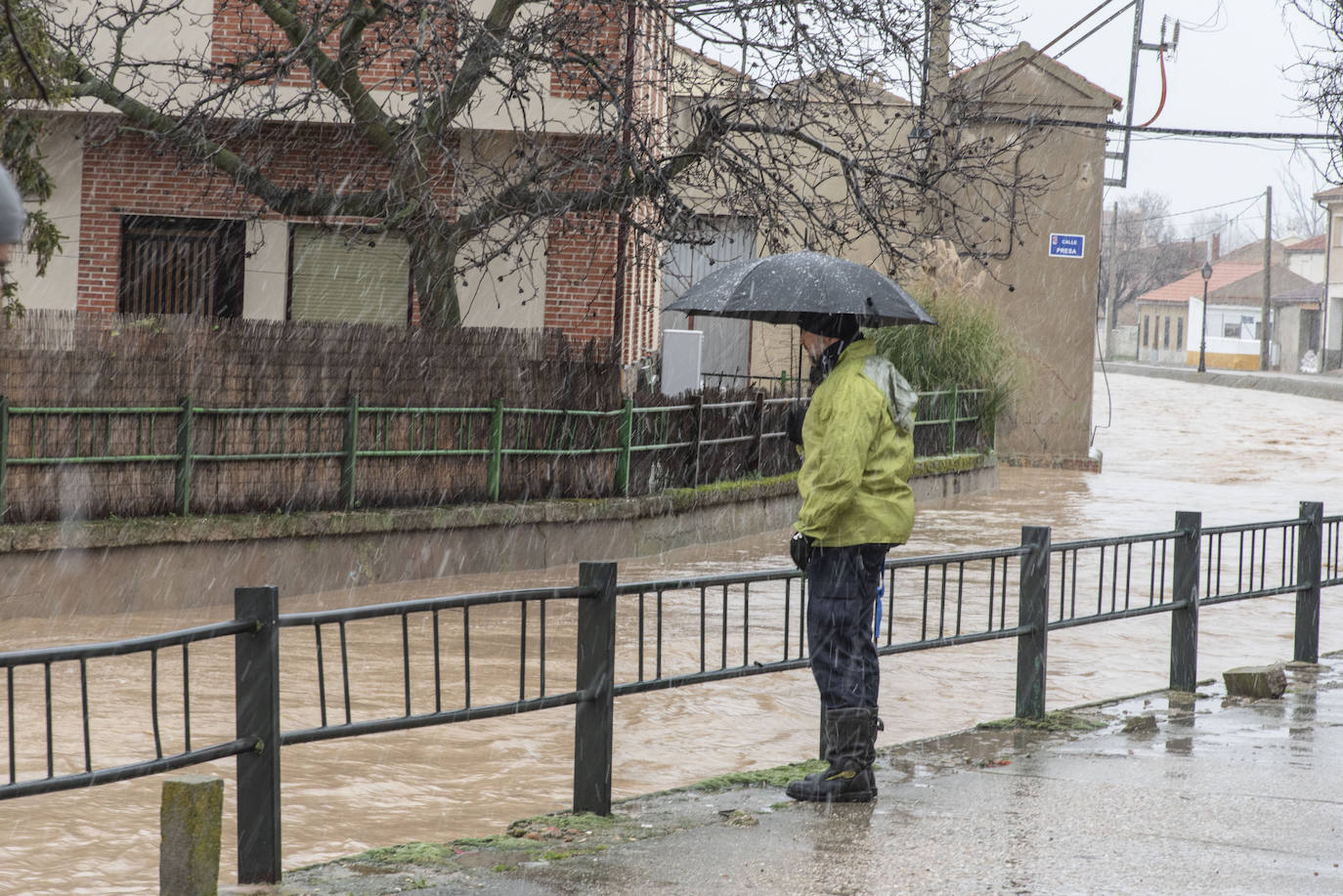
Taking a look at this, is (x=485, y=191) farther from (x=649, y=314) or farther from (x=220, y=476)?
(x=649, y=314)

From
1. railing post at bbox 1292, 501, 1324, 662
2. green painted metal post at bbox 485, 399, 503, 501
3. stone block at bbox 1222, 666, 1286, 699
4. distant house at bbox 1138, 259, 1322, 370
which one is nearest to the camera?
stone block at bbox 1222, 666, 1286, 699

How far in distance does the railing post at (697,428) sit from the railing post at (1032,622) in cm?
858

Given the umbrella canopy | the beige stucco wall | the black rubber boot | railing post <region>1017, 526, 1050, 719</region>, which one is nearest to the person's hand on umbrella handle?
the black rubber boot

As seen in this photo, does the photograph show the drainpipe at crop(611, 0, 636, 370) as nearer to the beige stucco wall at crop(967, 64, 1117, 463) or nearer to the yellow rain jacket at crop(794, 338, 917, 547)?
the yellow rain jacket at crop(794, 338, 917, 547)

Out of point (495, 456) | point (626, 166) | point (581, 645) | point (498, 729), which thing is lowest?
point (498, 729)

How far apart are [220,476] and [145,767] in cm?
799

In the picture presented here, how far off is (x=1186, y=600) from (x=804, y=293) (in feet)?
12.1

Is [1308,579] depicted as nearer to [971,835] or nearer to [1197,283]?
[971,835]

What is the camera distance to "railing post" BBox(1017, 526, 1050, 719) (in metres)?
7.50

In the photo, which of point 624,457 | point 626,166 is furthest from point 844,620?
point 624,457

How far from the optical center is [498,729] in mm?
8477

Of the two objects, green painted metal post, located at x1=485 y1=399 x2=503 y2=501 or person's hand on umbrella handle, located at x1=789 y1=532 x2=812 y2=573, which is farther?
green painted metal post, located at x1=485 y1=399 x2=503 y2=501

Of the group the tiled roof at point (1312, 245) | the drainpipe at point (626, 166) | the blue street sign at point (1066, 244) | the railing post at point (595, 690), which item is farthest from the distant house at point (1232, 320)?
the railing post at point (595, 690)

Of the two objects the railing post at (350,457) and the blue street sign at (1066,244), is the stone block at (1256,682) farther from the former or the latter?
the blue street sign at (1066,244)
